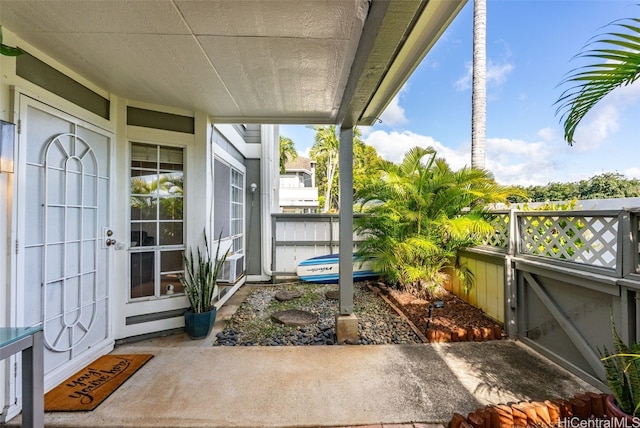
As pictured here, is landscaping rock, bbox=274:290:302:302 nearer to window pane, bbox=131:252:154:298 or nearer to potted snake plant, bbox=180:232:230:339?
potted snake plant, bbox=180:232:230:339

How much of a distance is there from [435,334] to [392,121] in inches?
905

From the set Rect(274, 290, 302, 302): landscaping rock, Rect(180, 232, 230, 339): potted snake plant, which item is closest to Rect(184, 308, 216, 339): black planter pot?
Rect(180, 232, 230, 339): potted snake plant

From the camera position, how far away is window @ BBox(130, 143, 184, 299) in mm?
3084

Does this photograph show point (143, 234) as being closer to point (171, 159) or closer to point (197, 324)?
point (171, 159)

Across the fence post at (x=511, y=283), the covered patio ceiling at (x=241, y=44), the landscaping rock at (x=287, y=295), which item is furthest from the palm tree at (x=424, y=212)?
the covered patio ceiling at (x=241, y=44)

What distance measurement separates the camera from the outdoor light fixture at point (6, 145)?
5.90ft

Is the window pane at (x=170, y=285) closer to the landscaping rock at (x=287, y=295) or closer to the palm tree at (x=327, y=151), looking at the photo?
the landscaping rock at (x=287, y=295)

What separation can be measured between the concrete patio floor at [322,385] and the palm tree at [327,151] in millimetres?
14923

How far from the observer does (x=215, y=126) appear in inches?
151

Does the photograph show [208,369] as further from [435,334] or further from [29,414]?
[435,334]

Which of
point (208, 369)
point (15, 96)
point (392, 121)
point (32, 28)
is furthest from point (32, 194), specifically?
point (392, 121)

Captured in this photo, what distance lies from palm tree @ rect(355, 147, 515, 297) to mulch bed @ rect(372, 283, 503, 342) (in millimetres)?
260

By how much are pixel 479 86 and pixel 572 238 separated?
517 centimetres

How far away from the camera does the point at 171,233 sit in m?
3.27
